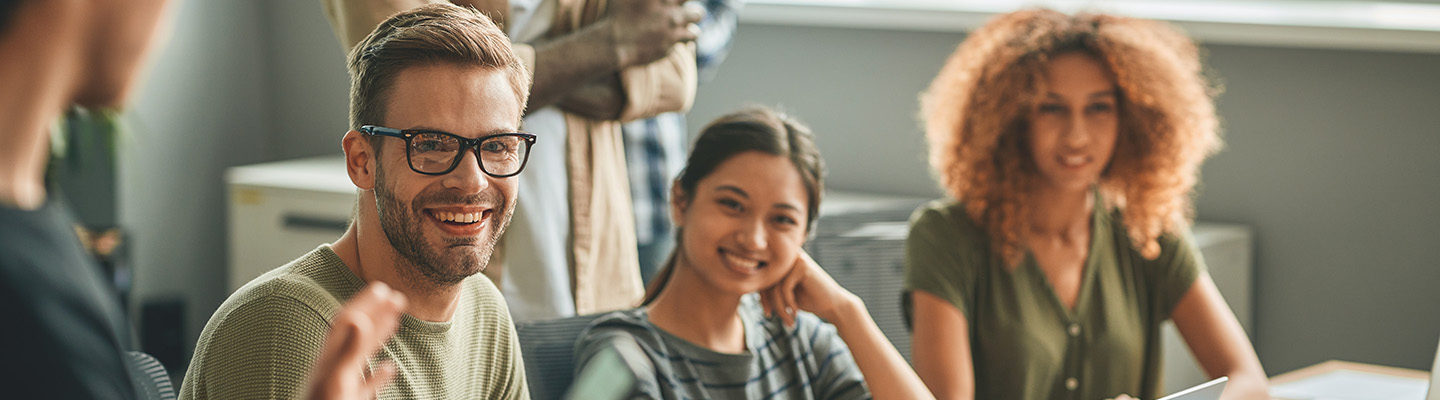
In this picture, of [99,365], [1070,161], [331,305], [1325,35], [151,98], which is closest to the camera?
[99,365]

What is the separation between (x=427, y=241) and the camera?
0.95m

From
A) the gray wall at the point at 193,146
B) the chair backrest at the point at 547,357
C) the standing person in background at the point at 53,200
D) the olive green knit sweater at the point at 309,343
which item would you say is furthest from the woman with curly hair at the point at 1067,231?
the gray wall at the point at 193,146

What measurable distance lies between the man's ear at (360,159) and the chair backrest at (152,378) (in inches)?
9.0

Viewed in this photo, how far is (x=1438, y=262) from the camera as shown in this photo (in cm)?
262

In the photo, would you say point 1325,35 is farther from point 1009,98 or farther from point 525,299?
point 525,299

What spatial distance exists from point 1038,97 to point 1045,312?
0.93 feet

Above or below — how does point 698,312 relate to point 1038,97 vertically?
below

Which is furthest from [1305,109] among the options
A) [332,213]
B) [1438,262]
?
[332,213]

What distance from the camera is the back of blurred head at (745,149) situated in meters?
1.54

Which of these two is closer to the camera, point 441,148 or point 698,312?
point 441,148

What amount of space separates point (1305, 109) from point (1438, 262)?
37 centimetres

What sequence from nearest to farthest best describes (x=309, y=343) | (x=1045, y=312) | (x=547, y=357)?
(x=309, y=343)
(x=547, y=357)
(x=1045, y=312)

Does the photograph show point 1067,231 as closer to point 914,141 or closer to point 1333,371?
point 1333,371

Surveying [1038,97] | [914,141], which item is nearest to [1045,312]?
[1038,97]
